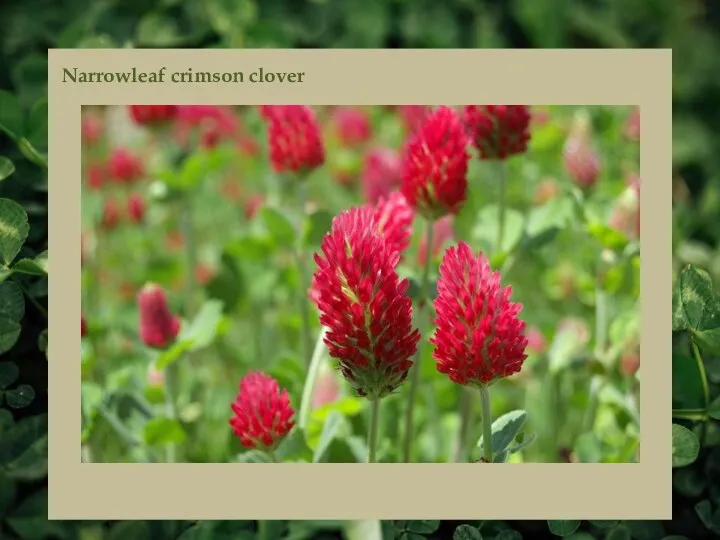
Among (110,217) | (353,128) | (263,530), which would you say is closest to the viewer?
(263,530)

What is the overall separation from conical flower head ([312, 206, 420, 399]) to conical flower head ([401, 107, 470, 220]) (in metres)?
0.13

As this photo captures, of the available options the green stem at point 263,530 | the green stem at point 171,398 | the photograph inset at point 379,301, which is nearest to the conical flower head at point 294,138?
the photograph inset at point 379,301

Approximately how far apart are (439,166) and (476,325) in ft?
0.62

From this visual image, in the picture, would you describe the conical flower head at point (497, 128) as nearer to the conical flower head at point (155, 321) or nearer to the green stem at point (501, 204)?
the green stem at point (501, 204)

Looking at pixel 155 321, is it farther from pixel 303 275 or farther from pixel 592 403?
pixel 592 403

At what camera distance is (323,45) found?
1.68 m

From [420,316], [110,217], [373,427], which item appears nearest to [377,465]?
[373,427]

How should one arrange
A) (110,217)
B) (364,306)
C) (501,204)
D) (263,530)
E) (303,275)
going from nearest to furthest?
(364,306), (263,530), (501,204), (303,275), (110,217)

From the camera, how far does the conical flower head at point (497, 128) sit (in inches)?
33.8

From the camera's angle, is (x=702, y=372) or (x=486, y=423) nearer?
(x=486, y=423)

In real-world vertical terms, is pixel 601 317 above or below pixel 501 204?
below

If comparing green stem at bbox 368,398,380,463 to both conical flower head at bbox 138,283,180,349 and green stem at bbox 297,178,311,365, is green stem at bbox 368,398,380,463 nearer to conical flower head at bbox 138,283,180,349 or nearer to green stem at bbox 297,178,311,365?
green stem at bbox 297,178,311,365

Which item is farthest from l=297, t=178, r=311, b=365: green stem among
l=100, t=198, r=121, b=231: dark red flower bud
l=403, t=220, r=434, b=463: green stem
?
l=100, t=198, r=121, b=231: dark red flower bud

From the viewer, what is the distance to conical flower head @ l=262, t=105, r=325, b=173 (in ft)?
3.07
